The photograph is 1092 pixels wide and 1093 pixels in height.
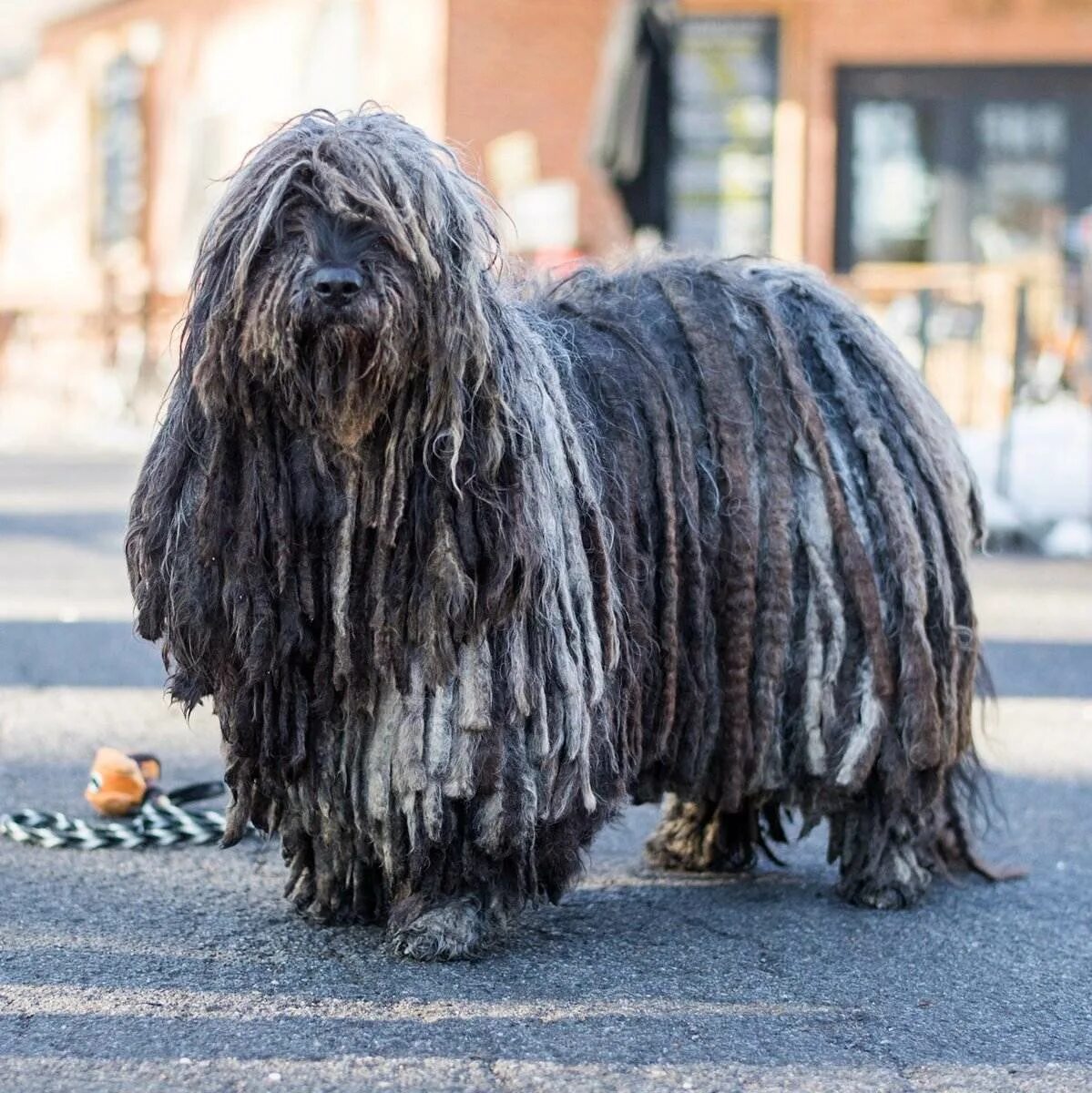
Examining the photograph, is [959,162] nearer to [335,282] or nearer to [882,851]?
[882,851]

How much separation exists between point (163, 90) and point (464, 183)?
2187 centimetres

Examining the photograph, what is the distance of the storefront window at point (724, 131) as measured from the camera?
17.1 m

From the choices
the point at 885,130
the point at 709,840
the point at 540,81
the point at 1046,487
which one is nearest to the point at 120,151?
the point at 540,81

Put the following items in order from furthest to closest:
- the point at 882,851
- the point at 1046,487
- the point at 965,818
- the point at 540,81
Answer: the point at 540,81 → the point at 1046,487 → the point at 965,818 → the point at 882,851

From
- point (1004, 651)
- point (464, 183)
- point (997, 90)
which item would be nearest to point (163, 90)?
point (997, 90)

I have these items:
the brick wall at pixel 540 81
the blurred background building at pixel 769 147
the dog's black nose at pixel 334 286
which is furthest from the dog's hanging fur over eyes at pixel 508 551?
the brick wall at pixel 540 81

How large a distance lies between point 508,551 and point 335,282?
62 centimetres

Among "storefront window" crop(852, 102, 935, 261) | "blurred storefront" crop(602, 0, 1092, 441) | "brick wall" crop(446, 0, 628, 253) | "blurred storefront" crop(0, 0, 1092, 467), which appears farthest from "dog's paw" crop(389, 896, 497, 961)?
"storefront window" crop(852, 102, 935, 261)

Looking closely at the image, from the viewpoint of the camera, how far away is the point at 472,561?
12.1ft

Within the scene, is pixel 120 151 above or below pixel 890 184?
above

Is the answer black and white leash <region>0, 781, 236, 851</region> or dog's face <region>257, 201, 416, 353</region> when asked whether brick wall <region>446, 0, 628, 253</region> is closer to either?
black and white leash <region>0, 781, 236, 851</region>

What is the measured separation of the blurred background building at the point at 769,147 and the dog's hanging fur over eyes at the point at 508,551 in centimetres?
696

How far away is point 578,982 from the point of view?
3793 mm

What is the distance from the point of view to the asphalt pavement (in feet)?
10.8
